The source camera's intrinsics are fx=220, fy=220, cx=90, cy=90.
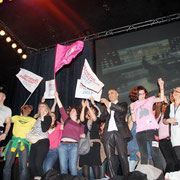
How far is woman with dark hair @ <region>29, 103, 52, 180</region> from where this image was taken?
3.37 m

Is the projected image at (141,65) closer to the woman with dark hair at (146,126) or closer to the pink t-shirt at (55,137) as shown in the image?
the woman with dark hair at (146,126)

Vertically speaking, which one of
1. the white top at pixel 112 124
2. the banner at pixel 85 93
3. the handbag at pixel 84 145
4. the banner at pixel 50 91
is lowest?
the handbag at pixel 84 145

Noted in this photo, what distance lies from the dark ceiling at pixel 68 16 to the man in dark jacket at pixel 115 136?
2.94 meters

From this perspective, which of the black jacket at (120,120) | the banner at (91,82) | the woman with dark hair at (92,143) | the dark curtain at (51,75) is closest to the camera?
the black jacket at (120,120)

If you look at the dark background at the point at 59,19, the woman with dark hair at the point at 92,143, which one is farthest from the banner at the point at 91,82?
the dark background at the point at 59,19

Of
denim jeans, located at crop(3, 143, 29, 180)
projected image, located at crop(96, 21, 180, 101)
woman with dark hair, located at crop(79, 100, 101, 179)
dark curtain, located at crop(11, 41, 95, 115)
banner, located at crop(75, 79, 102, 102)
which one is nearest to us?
woman with dark hair, located at crop(79, 100, 101, 179)

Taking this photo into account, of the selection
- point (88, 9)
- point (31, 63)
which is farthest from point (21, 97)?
point (88, 9)

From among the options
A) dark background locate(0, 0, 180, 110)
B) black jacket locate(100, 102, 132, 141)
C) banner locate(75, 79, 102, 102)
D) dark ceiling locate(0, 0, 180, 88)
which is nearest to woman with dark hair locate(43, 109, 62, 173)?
banner locate(75, 79, 102, 102)

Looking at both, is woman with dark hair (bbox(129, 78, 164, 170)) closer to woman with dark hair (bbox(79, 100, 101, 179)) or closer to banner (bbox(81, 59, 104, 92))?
woman with dark hair (bbox(79, 100, 101, 179))

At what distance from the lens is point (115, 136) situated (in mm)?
3271

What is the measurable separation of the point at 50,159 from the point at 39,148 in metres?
0.40

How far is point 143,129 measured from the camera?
3316 mm

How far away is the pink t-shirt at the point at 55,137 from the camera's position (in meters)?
3.88

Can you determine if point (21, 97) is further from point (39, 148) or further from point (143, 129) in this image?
point (143, 129)
